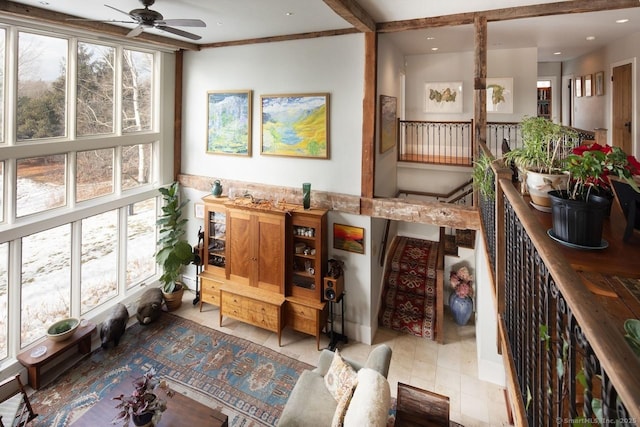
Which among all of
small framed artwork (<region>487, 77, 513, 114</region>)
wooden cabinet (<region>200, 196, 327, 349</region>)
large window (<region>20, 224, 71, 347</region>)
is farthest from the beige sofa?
small framed artwork (<region>487, 77, 513, 114</region>)

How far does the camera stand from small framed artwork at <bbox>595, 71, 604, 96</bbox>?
6699mm

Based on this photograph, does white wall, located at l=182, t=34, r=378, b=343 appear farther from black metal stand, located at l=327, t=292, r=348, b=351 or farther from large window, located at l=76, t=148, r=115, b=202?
large window, located at l=76, t=148, r=115, b=202

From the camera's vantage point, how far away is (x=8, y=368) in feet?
14.1

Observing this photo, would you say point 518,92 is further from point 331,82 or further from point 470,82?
point 331,82

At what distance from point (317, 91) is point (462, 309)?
4.34 metres

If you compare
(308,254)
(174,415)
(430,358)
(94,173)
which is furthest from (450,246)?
(94,173)

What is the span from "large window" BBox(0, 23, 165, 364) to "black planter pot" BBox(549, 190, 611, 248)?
216 inches

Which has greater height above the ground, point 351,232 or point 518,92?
point 518,92

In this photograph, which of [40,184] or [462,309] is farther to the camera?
[462,309]

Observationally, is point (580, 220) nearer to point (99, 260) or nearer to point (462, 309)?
point (462, 309)

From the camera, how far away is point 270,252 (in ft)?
17.7

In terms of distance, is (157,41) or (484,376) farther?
(157,41)

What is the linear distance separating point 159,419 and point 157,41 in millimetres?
5210

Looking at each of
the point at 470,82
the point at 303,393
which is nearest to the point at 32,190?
the point at 303,393
